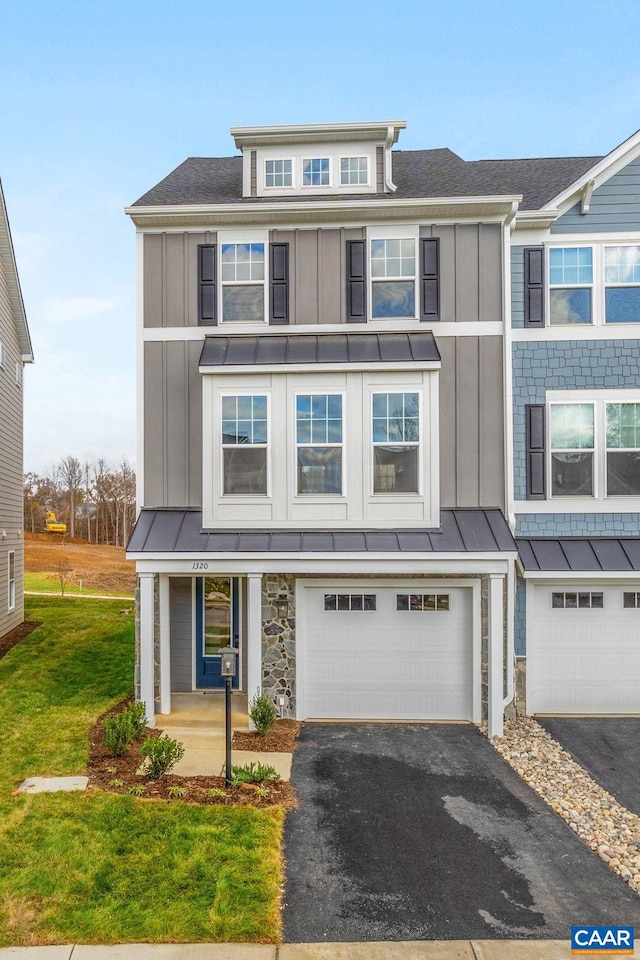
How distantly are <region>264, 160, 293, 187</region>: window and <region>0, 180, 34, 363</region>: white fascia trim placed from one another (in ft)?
25.4

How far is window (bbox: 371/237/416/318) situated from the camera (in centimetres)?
902

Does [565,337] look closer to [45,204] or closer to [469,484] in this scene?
[469,484]

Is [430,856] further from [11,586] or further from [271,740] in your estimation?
[11,586]

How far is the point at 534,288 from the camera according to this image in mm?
9039

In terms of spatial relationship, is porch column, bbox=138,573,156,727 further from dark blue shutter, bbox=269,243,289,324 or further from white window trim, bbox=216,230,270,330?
dark blue shutter, bbox=269,243,289,324

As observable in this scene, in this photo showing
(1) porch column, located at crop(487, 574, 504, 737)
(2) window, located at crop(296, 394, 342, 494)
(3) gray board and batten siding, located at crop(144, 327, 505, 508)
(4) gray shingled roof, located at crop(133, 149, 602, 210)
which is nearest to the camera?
(1) porch column, located at crop(487, 574, 504, 737)

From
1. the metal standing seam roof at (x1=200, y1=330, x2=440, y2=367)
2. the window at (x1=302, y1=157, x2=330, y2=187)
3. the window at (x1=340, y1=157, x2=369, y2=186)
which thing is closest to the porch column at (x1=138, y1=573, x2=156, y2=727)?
the metal standing seam roof at (x1=200, y1=330, x2=440, y2=367)

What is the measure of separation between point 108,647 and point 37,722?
445 cm

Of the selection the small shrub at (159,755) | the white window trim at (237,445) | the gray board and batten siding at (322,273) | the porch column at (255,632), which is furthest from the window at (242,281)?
the small shrub at (159,755)

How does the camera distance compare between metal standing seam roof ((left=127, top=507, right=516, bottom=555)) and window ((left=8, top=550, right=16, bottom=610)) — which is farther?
window ((left=8, top=550, right=16, bottom=610))

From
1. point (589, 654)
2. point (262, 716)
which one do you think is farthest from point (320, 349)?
point (589, 654)

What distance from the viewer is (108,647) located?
41.0ft

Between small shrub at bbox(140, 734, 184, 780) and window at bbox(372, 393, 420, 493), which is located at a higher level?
window at bbox(372, 393, 420, 493)

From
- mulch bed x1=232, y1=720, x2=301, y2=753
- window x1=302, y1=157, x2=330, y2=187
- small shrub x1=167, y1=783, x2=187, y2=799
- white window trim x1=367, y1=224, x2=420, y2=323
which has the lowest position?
mulch bed x1=232, y1=720, x2=301, y2=753
